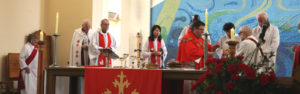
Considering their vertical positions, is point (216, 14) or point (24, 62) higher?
point (216, 14)

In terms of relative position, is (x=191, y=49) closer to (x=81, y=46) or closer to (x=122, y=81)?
(x=122, y=81)

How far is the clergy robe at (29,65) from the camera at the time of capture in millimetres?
7980

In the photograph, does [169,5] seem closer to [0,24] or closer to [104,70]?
[0,24]

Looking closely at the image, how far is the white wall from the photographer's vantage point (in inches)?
315

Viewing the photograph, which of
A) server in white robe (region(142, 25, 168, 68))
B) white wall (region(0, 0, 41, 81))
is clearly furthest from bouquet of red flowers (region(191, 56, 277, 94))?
white wall (region(0, 0, 41, 81))

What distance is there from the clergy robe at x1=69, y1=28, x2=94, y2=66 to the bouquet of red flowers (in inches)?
194

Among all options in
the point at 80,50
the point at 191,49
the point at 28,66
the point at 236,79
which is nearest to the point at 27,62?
the point at 28,66

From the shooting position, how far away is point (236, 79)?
2.99 metres

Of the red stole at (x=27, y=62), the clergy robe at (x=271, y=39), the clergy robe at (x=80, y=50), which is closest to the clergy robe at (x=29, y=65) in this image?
the red stole at (x=27, y=62)

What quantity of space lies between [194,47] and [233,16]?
13.8 feet

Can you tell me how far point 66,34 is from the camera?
9.10m

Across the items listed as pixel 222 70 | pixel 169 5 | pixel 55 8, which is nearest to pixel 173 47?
pixel 169 5

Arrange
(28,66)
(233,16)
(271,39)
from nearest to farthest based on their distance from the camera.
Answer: (271,39)
(28,66)
(233,16)

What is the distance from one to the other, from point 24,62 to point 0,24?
0.93m
